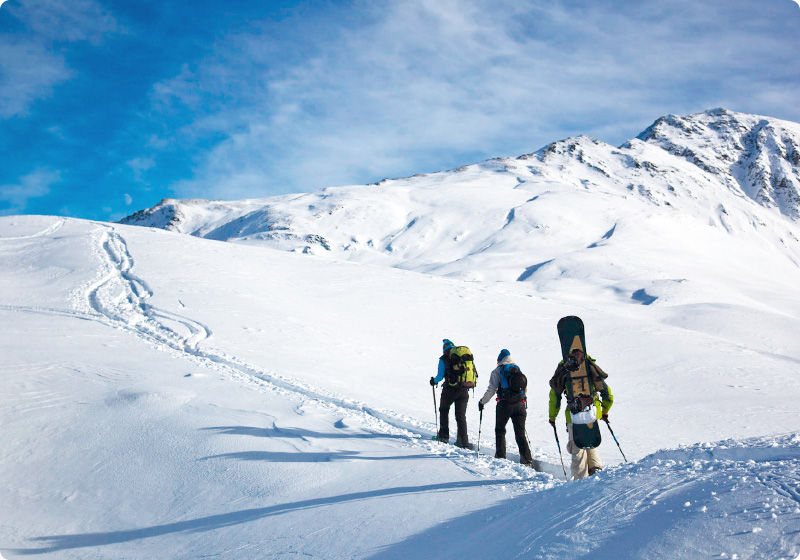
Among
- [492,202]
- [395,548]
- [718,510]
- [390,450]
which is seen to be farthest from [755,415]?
[492,202]

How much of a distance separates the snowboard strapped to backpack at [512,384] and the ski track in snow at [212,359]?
1.04m

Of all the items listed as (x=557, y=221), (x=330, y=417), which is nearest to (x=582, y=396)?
(x=330, y=417)

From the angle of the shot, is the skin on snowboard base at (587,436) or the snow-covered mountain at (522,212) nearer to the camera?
the skin on snowboard base at (587,436)

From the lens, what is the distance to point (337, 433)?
8438 millimetres

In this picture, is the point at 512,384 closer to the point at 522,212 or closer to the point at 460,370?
the point at 460,370

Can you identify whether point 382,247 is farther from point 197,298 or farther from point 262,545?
point 262,545

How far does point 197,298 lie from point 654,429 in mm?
18036

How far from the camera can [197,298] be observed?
21531 millimetres

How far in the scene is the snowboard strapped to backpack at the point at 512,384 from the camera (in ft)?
25.5

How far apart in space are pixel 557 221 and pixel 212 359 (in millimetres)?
74548

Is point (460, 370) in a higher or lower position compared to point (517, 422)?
higher

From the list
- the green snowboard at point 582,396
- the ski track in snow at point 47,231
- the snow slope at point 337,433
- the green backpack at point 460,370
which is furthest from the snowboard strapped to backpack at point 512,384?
the ski track in snow at point 47,231

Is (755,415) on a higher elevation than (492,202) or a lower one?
lower

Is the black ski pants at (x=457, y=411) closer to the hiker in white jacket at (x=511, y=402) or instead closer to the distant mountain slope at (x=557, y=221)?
the hiker in white jacket at (x=511, y=402)
